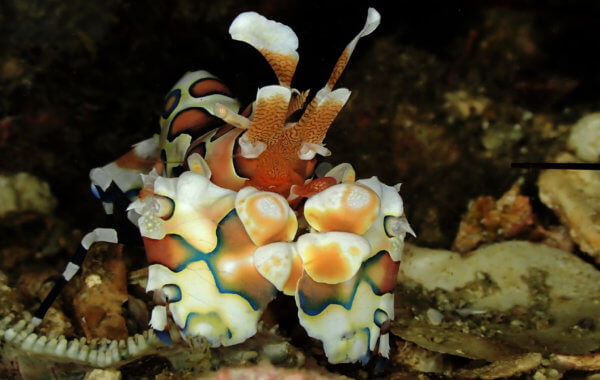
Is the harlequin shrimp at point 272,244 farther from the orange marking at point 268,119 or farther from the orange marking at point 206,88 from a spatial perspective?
the orange marking at point 206,88

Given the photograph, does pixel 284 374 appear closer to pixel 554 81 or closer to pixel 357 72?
pixel 357 72

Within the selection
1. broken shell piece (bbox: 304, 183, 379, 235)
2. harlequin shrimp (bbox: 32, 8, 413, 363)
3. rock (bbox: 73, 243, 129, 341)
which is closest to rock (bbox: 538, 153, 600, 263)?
harlequin shrimp (bbox: 32, 8, 413, 363)

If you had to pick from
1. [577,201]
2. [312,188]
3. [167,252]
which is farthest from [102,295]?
[577,201]

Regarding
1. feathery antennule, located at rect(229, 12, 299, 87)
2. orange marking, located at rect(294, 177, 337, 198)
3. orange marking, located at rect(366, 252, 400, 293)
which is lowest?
orange marking, located at rect(366, 252, 400, 293)

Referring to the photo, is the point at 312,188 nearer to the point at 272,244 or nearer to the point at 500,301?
the point at 272,244

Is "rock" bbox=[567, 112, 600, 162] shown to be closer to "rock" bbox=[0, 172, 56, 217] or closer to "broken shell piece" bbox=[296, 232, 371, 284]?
"broken shell piece" bbox=[296, 232, 371, 284]

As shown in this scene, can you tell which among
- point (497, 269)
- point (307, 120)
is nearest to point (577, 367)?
point (497, 269)
